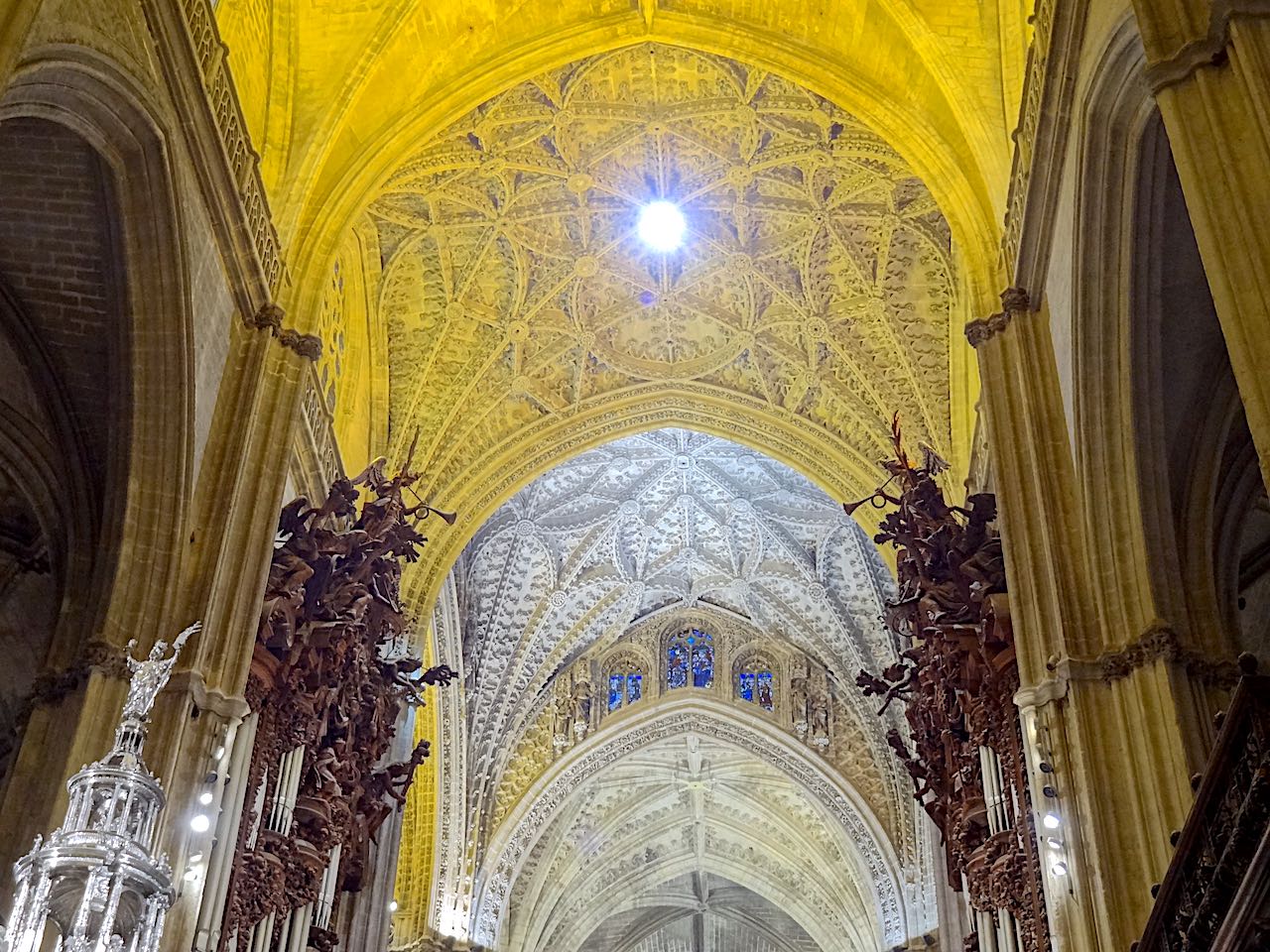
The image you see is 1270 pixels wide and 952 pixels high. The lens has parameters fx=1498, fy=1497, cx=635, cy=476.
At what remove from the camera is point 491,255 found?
53.9ft

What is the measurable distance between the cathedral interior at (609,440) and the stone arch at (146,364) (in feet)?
0.09

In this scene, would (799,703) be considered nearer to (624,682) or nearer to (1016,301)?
(624,682)

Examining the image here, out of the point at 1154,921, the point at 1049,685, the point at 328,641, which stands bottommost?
the point at 1154,921

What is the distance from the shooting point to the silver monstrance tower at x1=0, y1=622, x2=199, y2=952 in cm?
665

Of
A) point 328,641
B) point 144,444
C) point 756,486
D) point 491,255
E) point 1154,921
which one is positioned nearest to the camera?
point 1154,921

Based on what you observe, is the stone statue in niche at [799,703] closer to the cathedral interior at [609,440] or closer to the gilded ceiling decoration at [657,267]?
the cathedral interior at [609,440]

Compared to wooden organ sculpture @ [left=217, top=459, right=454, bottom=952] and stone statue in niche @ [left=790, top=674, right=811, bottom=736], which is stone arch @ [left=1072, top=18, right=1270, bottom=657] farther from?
stone statue in niche @ [left=790, top=674, right=811, bottom=736]

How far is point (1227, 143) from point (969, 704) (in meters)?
5.55

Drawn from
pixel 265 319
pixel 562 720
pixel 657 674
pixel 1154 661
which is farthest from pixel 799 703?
pixel 1154 661

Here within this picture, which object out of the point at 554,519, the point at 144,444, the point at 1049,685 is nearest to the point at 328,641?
the point at 144,444

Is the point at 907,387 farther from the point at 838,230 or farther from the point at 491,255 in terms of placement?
the point at 491,255

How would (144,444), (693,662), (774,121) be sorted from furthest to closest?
1. (693,662)
2. (774,121)
3. (144,444)

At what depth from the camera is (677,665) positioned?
2225 cm

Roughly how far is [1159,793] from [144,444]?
6820 mm
